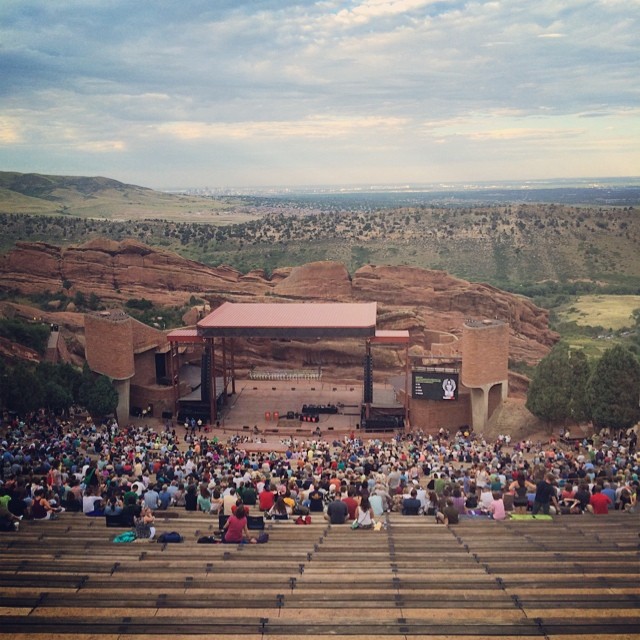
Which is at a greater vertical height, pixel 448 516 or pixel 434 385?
pixel 448 516

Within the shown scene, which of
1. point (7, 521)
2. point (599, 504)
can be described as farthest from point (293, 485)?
point (599, 504)

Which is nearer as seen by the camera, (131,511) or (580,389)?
(131,511)

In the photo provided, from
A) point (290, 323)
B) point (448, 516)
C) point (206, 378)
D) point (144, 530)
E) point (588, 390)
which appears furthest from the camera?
point (206, 378)

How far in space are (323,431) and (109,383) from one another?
41.2 feet

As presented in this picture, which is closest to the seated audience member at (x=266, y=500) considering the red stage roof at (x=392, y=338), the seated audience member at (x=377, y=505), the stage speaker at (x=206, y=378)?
the seated audience member at (x=377, y=505)

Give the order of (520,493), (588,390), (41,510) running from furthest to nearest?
(588,390) → (520,493) → (41,510)

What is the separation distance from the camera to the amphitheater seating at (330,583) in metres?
10.3

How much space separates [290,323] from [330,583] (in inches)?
1268

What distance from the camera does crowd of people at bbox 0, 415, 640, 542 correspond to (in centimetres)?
1725

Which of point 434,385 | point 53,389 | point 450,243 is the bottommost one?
point 434,385

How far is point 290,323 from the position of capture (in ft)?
145

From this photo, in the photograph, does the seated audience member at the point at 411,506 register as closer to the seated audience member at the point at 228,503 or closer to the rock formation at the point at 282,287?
the seated audience member at the point at 228,503

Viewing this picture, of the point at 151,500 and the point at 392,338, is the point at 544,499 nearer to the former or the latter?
the point at 151,500

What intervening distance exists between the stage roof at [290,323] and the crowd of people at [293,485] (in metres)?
12.8
